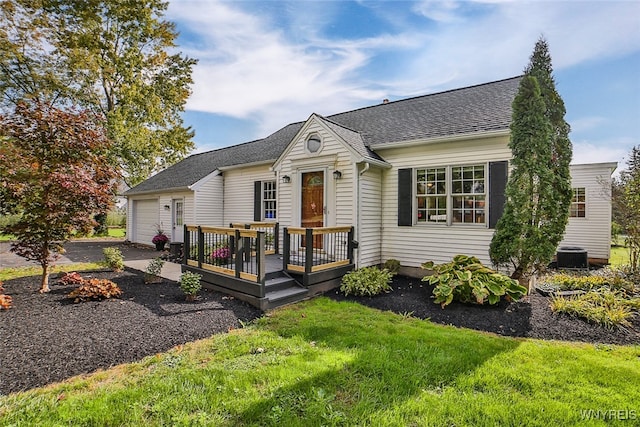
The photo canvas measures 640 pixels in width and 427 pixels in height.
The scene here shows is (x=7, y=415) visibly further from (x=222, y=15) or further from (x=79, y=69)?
(x=79, y=69)

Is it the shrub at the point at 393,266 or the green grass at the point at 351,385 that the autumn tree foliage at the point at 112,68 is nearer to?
the shrub at the point at 393,266

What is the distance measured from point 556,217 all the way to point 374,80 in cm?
755

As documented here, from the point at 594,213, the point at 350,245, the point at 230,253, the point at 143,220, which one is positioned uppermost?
the point at 594,213

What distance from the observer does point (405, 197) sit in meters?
7.75

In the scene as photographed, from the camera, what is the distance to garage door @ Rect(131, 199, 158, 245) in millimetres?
14906

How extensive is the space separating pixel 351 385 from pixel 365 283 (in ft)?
11.8

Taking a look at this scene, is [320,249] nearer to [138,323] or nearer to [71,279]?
[138,323]

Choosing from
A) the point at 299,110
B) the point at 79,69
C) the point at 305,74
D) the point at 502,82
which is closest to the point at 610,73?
the point at 502,82

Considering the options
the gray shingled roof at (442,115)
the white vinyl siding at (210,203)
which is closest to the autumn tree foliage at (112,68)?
the white vinyl siding at (210,203)

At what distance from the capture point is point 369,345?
382 centimetres

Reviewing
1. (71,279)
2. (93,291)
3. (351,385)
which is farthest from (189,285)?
(351,385)

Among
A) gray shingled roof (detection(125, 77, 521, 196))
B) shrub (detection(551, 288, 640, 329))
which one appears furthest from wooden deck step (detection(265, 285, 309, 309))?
shrub (detection(551, 288, 640, 329))

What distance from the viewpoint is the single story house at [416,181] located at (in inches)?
273

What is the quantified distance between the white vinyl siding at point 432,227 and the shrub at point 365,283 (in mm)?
1414
